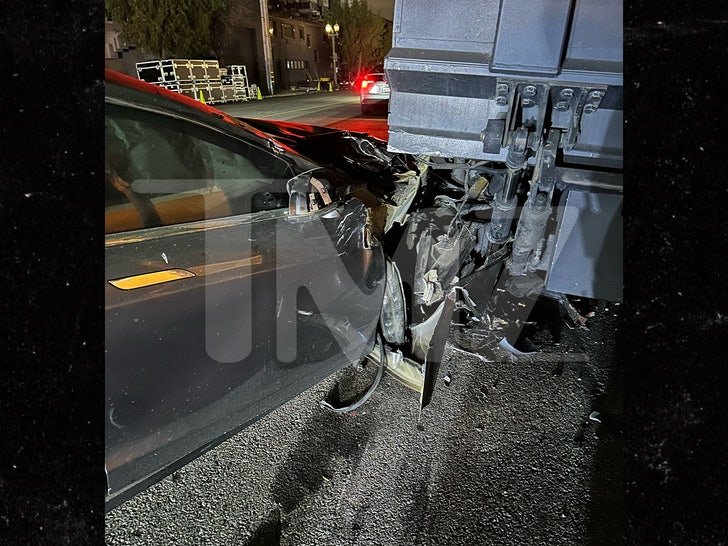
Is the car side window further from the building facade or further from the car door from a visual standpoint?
the building facade

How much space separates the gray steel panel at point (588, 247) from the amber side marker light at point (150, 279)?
5.52ft

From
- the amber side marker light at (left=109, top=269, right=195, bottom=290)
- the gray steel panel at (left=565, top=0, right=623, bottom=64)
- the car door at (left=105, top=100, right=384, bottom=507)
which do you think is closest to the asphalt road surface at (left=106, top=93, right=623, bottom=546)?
the car door at (left=105, top=100, right=384, bottom=507)

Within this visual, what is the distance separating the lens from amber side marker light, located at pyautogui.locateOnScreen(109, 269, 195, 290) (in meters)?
1.60

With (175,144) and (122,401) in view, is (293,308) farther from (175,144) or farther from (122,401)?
(175,144)

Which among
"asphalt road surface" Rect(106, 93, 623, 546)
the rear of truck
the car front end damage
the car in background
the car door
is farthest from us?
the car in background

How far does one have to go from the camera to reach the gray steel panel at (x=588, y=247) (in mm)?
2188

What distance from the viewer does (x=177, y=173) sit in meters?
2.04

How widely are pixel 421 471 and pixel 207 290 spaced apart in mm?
1259

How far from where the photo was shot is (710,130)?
147 cm

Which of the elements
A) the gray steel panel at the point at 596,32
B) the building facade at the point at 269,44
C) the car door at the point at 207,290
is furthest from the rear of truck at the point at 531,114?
the building facade at the point at 269,44

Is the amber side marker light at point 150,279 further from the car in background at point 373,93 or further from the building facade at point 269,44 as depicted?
the building facade at point 269,44

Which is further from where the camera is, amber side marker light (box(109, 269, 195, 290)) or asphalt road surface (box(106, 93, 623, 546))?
asphalt road surface (box(106, 93, 623, 546))
